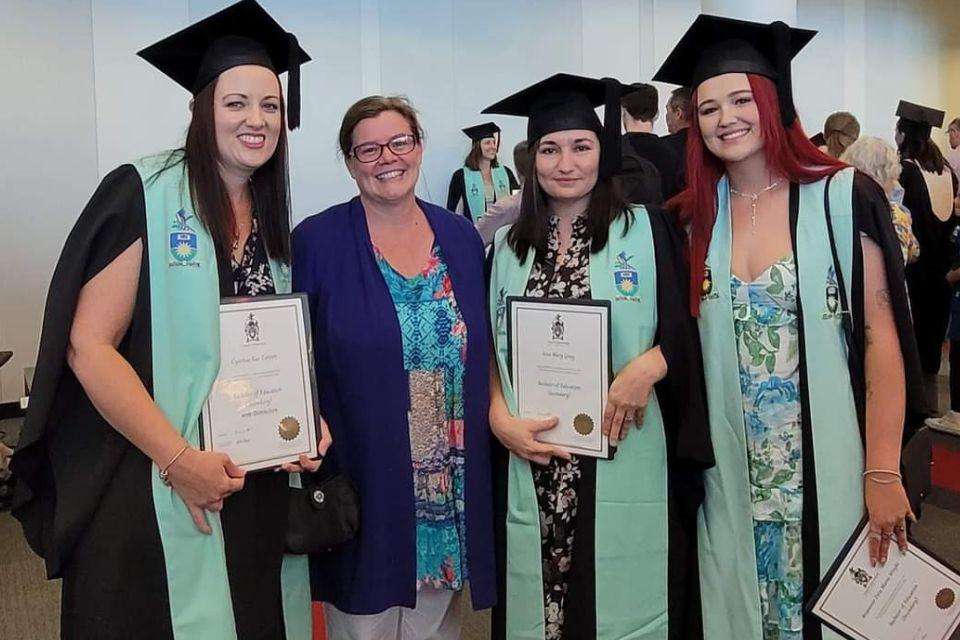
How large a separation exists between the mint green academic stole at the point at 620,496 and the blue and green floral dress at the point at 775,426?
9.1 inches

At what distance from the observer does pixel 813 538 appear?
1915mm

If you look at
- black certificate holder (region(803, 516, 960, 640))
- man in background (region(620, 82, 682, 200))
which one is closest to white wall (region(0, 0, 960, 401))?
man in background (region(620, 82, 682, 200))

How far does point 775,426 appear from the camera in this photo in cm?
192

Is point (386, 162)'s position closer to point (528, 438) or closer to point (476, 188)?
point (528, 438)

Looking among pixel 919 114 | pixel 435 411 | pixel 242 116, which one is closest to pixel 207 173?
pixel 242 116

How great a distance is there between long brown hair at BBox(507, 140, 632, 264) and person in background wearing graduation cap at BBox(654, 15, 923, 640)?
0.21 meters

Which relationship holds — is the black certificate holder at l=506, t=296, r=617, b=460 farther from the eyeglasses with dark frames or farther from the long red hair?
the eyeglasses with dark frames

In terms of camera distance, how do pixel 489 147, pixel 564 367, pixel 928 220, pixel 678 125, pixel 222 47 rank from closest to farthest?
pixel 222 47
pixel 564 367
pixel 678 125
pixel 928 220
pixel 489 147

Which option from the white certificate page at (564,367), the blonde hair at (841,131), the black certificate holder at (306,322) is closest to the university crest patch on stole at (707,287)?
the white certificate page at (564,367)

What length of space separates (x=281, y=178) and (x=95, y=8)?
17.7 ft

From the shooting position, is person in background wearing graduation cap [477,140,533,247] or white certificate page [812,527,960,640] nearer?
white certificate page [812,527,960,640]

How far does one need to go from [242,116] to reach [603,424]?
3.44 feet

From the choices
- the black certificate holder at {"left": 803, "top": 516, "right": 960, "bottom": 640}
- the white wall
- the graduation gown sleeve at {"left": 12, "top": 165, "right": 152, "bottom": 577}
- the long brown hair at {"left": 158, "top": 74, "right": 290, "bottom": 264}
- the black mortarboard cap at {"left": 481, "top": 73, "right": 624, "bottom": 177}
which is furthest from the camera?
the white wall

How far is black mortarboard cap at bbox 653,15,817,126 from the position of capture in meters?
1.92
